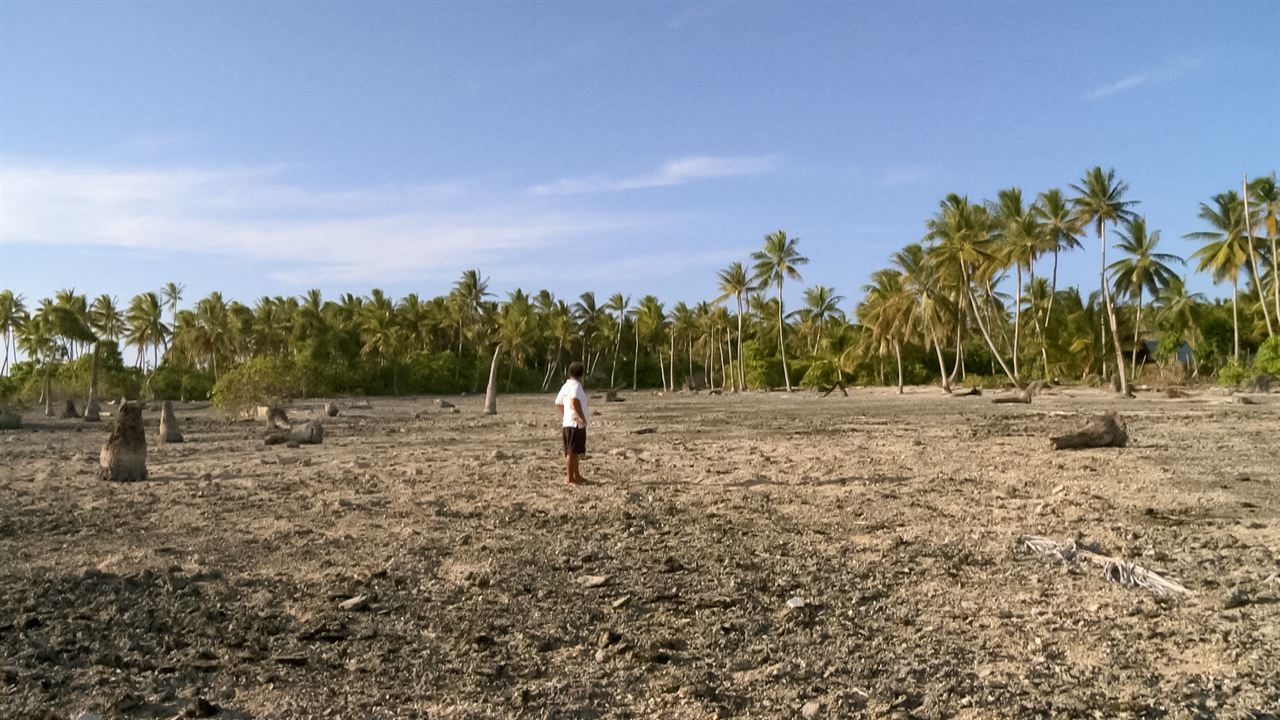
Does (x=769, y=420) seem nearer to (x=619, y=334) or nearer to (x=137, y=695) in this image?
(x=137, y=695)

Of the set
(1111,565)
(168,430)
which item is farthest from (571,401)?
(168,430)

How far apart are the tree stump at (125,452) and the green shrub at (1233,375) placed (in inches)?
1536

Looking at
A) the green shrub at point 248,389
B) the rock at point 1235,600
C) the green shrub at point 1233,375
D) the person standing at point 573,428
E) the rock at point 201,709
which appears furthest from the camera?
the green shrub at point 1233,375

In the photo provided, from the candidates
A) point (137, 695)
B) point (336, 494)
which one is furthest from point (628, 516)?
point (137, 695)

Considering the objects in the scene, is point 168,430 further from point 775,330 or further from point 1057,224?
point 775,330

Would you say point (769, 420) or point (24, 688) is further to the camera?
point (769, 420)

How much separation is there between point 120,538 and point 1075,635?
248 inches

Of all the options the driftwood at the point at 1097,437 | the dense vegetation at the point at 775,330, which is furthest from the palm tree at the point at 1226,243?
the driftwood at the point at 1097,437

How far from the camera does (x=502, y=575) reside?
215 inches

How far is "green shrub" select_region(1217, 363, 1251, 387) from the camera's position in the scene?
36447 millimetres

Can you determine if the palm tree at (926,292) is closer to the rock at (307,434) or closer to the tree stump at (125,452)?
the rock at (307,434)

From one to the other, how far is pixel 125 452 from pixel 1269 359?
3900cm

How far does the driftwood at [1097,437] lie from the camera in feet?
40.6

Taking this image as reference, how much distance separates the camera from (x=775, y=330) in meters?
72.2
